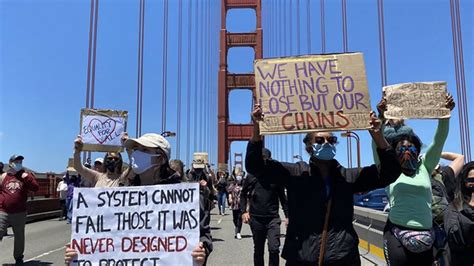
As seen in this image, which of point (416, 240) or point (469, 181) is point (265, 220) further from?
point (469, 181)

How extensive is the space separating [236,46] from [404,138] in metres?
53.3

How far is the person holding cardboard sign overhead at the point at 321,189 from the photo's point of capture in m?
2.99

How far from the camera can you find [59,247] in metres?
10.1

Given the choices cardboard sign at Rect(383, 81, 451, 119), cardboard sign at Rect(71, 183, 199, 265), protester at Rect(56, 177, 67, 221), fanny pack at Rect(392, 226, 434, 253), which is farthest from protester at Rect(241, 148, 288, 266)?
protester at Rect(56, 177, 67, 221)

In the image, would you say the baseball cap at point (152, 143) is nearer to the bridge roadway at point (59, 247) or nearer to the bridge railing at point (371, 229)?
the bridge railing at point (371, 229)

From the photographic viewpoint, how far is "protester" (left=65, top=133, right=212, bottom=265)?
2.96 meters

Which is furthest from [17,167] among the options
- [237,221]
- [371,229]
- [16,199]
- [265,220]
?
[371,229]

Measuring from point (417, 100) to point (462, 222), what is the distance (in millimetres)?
1002

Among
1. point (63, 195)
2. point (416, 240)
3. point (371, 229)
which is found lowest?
point (371, 229)

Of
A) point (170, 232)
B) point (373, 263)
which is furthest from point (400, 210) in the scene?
point (373, 263)

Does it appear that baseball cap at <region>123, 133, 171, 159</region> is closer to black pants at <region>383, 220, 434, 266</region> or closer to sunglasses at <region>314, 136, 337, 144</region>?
sunglasses at <region>314, 136, 337, 144</region>

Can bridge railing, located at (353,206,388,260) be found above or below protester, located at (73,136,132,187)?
below

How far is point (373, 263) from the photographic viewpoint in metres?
7.15

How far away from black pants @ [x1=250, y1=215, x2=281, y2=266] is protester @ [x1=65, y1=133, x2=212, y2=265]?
10.1 ft
